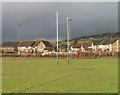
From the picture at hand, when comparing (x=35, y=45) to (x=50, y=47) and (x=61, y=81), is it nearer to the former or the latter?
(x=50, y=47)

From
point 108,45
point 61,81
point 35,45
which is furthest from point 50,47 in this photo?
point 61,81

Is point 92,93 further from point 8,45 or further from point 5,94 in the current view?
point 8,45

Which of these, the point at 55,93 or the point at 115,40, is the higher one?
the point at 115,40

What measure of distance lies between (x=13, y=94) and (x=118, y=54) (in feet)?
203

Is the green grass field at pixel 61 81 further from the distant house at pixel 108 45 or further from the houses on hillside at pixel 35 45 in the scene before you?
the houses on hillside at pixel 35 45

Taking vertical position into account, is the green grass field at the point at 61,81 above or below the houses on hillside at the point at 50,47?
below

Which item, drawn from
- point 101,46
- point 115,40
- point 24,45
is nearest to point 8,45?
point 24,45

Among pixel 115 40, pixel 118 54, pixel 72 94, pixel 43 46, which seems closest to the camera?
pixel 72 94

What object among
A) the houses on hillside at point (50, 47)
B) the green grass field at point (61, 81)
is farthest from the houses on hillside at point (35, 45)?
the green grass field at point (61, 81)

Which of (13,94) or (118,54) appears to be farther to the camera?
(118,54)

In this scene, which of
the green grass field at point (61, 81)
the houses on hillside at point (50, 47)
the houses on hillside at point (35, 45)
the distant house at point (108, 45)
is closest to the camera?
the green grass field at point (61, 81)

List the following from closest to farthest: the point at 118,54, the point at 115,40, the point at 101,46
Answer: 1. the point at 118,54
2. the point at 115,40
3. the point at 101,46

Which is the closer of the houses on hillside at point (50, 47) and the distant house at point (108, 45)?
the distant house at point (108, 45)

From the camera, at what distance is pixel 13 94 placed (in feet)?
35.8
